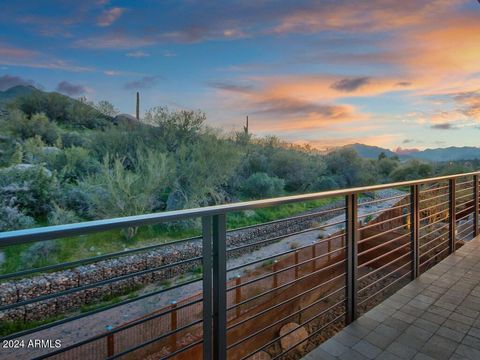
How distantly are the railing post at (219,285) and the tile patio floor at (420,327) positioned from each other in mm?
657

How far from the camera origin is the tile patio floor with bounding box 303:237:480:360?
181cm

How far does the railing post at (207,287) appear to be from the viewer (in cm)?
133

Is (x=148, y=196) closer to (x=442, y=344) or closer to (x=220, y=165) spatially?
(x=220, y=165)

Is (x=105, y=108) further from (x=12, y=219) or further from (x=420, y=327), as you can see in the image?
(x=420, y=327)

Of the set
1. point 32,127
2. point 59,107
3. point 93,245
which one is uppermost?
point 59,107

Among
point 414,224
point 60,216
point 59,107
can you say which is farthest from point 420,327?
point 59,107

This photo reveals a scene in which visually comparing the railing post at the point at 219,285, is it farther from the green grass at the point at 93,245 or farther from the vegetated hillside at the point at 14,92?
the vegetated hillside at the point at 14,92

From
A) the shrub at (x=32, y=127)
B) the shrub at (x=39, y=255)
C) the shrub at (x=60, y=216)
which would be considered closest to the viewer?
the shrub at (x=39, y=255)

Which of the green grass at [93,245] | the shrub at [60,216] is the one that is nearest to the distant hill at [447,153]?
the green grass at [93,245]

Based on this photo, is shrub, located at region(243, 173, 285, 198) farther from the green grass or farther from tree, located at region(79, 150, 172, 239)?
the green grass

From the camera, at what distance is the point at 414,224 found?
9.29 feet

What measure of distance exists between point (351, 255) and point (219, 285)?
3.76ft

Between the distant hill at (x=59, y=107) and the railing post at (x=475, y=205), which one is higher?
the distant hill at (x=59, y=107)

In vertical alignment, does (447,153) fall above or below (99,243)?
above
